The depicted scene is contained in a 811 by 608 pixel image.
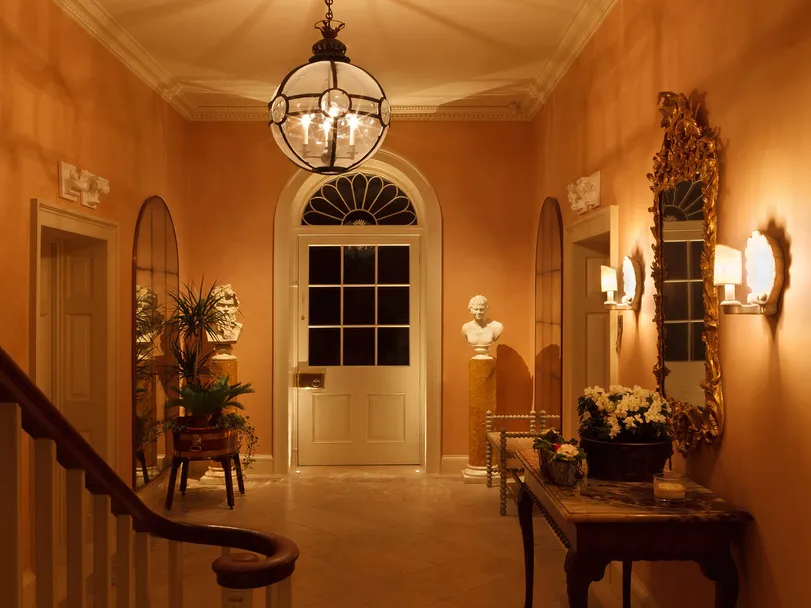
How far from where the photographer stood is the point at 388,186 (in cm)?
716

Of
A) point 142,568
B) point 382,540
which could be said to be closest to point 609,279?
point 382,540

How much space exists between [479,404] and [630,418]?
144 inches

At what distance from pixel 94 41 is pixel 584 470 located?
3.95 meters

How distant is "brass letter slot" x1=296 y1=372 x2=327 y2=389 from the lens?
709 centimetres

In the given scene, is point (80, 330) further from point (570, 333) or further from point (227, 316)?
point (570, 333)

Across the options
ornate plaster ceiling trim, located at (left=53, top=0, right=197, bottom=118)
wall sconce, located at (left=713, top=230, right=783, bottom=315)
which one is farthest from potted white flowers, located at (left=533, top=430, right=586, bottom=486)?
ornate plaster ceiling trim, located at (left=53, top=0, right=197, bottom=118)

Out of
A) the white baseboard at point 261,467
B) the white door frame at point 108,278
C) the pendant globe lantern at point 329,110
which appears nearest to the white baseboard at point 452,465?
the white baseboard at point 261,467

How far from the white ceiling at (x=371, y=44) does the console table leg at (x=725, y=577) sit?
316 cm

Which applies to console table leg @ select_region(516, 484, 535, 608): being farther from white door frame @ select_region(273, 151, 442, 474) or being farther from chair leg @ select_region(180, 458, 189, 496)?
white door frame @ select_region(273, 151, 442, 474)

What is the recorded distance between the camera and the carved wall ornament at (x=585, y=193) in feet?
15.0

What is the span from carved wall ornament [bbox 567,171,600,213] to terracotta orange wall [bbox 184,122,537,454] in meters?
1.83

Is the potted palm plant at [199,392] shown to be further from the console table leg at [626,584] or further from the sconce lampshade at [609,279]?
the console table leg at [626,584]

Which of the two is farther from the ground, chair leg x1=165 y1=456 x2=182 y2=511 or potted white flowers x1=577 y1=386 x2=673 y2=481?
potted white flowers x1=577 y1=386 x2=673 y2=481

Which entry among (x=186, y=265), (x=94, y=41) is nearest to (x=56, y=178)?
(x=94, y=41)
